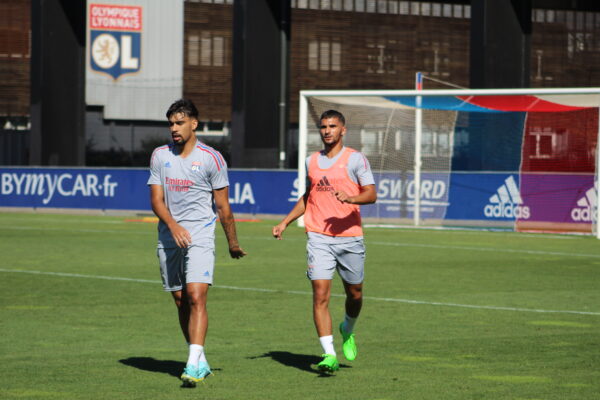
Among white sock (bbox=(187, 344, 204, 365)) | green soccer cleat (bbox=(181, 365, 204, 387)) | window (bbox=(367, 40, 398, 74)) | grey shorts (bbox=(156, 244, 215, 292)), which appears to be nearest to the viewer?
green soccer cleat (bbox=(181, 365, 204, 387))

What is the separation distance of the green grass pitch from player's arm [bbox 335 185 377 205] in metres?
1.29

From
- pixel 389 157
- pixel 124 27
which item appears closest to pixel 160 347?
pixel 389 157

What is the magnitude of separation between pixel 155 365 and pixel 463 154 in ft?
69.8

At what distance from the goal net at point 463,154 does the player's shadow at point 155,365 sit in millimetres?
18295

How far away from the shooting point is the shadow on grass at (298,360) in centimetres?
923

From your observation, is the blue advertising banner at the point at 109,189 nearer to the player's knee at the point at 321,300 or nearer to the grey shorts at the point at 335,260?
the grey shorts at the point at 335,260

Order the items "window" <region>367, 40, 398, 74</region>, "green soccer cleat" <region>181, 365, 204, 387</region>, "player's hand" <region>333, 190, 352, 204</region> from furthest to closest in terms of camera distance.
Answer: "window" <region>367, 40, 398, 74</region> < "player's hand" <region>333, 190, 352, 204</region> < "green soccer cleat" <region>181, 365, 204, 387</region>

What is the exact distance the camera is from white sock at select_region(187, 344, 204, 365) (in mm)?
8328

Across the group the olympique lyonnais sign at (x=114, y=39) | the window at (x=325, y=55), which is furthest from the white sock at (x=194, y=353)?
the window at (x=325, y=55)

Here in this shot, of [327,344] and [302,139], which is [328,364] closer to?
[327,344]

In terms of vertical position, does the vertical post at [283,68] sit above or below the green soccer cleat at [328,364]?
above

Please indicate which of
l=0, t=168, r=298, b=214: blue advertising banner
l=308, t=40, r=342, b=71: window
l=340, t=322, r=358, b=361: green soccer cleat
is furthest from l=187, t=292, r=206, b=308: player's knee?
l=308, t=40, r=342, b=71: window

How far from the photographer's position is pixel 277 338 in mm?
10836

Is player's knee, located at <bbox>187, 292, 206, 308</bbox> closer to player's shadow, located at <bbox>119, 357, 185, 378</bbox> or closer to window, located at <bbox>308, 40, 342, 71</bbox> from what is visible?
player's shadow, located at <bbox>119, 357, 185, 378</bbox>
